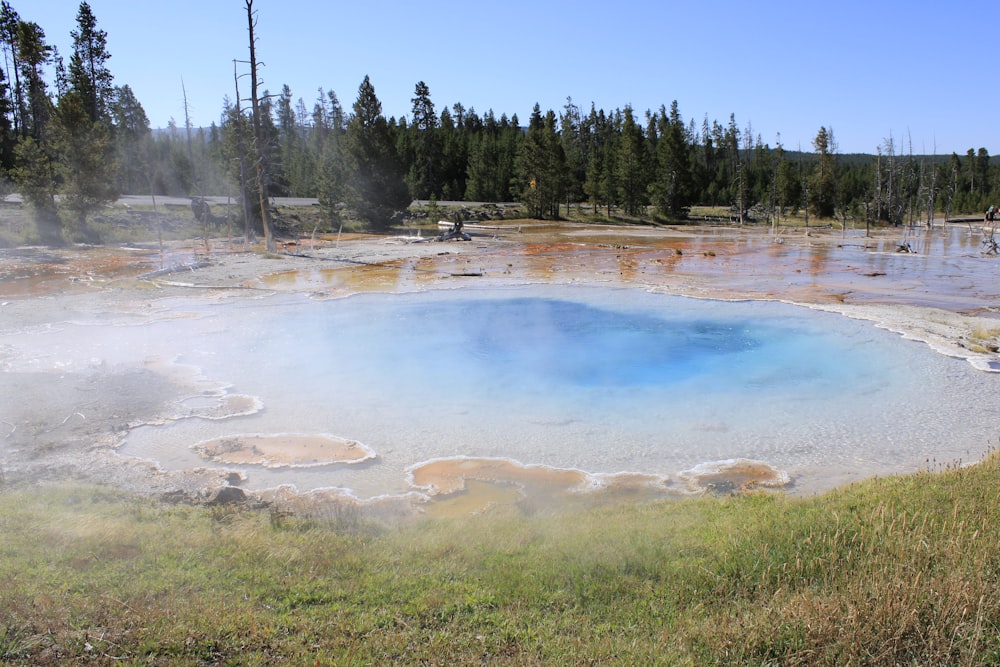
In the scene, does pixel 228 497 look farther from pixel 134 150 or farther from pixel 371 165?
pixel 134 150

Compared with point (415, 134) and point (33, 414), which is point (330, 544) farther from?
point (415, 134)

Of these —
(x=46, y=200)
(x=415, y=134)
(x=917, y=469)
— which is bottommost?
(x=917, y=469)

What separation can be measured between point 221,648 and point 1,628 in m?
1.19

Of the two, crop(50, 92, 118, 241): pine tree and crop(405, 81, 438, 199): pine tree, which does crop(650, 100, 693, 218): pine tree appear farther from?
crop(50, 92, 118, 241): pine tree

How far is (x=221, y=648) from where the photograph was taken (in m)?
3.80

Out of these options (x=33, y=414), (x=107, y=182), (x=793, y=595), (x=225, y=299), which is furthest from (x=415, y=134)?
(x=793, y=595)

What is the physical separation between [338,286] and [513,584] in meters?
16.8

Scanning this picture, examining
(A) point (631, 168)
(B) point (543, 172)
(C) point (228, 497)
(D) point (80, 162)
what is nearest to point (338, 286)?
(C) point (228, 497)

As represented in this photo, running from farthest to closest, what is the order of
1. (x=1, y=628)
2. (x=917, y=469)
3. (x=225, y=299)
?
1. (x=225, y=299)
2. (x=917, y=469)
3. (x=1, y=628)

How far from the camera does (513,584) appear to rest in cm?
472

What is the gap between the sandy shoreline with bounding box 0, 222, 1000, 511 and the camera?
7.92 metres

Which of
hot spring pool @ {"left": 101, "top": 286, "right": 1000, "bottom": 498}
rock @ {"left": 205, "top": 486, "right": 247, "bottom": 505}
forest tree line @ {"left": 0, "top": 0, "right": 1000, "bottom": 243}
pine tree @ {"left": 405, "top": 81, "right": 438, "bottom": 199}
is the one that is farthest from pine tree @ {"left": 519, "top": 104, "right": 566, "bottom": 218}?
rock @ {"left": 205, "top": 486, "right": 247, "bottom": 505}

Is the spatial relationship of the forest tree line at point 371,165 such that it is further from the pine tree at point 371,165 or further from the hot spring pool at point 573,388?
the hot spring pool at point 573,388

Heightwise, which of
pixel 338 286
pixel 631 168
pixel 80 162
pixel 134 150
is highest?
pixel 134 150
